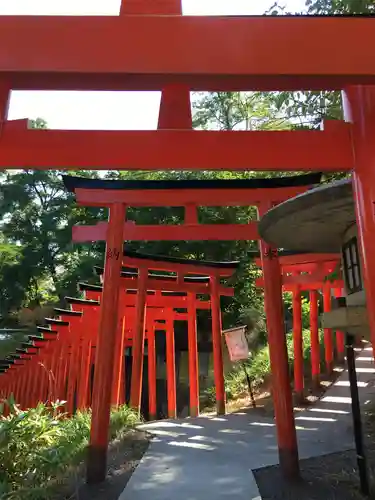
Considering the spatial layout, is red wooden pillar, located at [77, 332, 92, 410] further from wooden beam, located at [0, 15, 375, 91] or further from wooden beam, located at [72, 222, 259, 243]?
wooden beam, located at [0, 15, 375, 91]

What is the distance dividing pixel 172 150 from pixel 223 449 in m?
4.71

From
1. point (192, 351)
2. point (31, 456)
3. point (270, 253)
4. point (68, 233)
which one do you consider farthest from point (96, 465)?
point (68, 233)

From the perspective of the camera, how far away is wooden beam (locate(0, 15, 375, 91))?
10.5 ft

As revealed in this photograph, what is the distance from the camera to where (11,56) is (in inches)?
126

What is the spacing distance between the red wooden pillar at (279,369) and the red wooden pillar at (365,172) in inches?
103

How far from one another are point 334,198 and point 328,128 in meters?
0.53

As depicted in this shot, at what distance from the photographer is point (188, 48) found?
3.21 meters

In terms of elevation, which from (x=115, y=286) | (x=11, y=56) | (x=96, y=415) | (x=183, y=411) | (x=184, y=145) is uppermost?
(x=11, y=56)

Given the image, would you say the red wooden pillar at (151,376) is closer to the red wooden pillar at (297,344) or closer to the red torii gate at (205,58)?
the red wooden pillar at (297,344)

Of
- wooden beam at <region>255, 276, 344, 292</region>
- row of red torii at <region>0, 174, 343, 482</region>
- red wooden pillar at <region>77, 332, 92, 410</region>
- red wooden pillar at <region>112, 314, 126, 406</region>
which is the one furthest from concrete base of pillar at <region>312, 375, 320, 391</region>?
red wooden pillar at <region>77, 332, 92, 410</region>

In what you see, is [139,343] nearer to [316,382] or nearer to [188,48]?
[316,382]

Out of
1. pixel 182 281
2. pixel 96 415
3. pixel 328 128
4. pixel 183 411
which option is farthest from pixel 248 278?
pixel 328 128

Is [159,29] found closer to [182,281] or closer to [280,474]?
[280,474]

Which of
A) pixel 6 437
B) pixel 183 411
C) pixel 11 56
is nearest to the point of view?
pixel 11 56
